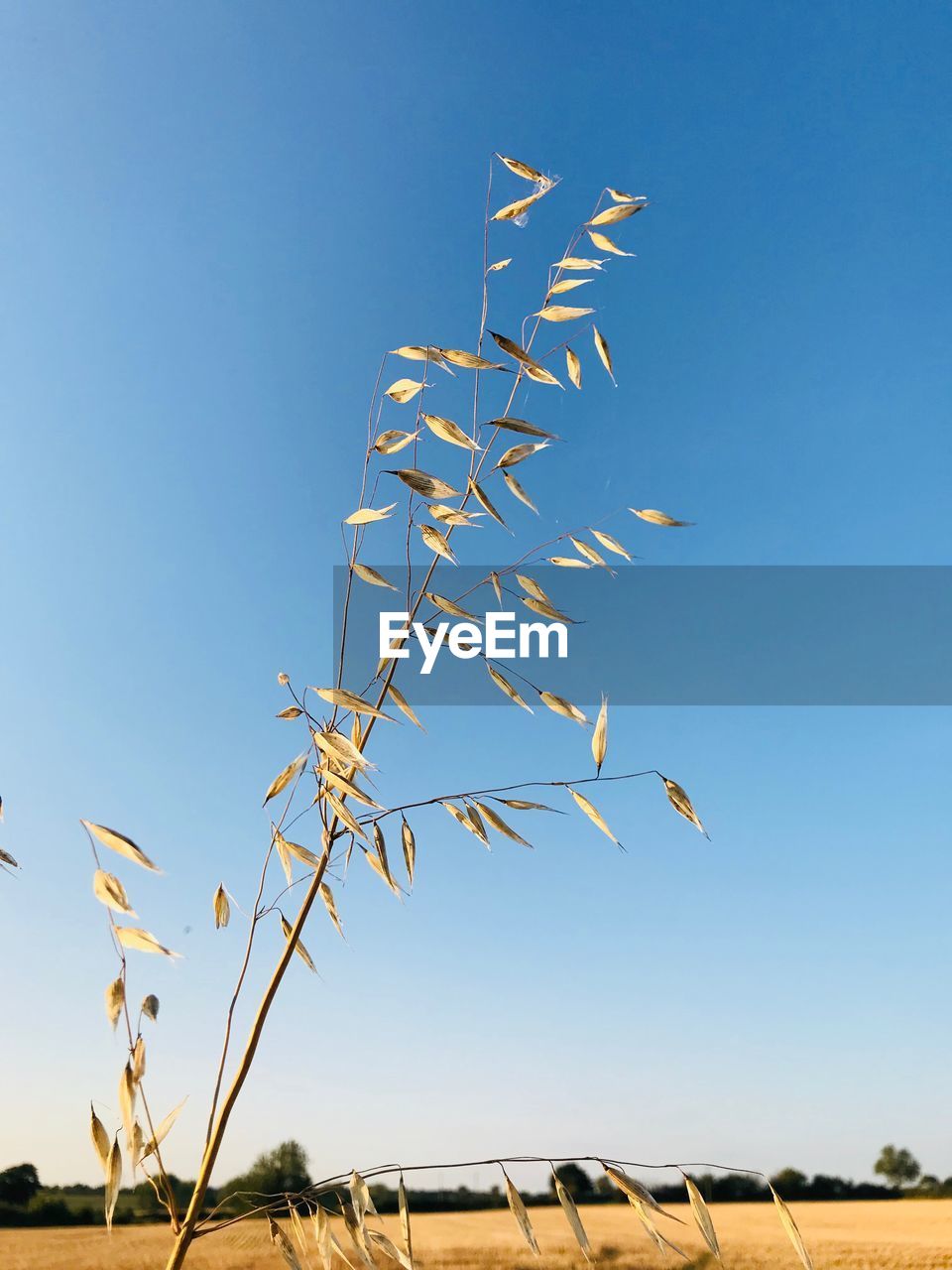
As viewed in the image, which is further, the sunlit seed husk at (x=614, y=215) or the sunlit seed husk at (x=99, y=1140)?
the sunlit seed husk at (x=614, y=215)

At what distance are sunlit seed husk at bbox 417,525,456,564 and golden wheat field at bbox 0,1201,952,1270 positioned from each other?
2846 millimetres

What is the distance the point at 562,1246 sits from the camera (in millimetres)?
3447

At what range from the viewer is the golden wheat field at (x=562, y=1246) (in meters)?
3.48

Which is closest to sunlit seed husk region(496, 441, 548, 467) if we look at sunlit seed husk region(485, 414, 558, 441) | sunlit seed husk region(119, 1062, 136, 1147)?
sunlit seed husk region(485, 414, 558, 441)

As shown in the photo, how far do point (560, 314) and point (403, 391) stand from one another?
26cm

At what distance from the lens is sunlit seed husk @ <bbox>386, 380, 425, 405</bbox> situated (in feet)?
3.65

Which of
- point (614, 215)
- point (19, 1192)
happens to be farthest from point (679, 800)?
point (19, 1192)

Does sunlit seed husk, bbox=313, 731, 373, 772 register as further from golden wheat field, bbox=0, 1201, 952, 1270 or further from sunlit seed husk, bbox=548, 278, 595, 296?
golden wheat field, bbox=0, 1201, 952, 1270

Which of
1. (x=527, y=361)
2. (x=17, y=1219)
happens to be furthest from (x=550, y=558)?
(x=17, y=1219)

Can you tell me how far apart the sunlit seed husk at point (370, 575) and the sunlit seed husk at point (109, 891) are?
1.45ft

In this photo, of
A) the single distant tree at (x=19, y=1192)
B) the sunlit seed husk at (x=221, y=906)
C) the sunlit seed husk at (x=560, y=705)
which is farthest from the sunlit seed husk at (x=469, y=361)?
the single distant tree at (x=19, y=1192)

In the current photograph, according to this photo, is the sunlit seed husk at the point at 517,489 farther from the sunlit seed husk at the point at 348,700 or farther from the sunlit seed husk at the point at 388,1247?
the sunlit seed husk at the point at 388,1247

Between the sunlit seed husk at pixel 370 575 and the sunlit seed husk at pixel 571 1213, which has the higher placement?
the sunlit seed husk at pixel 370 575

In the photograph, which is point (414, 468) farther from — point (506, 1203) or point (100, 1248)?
point (100, 1248)
